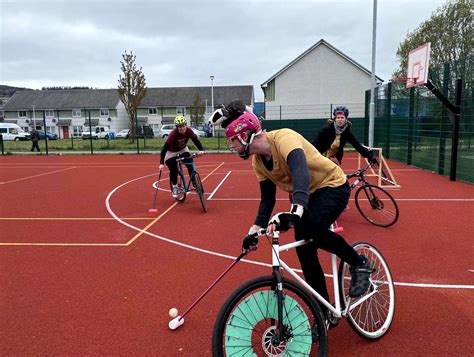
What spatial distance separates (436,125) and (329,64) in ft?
79.6

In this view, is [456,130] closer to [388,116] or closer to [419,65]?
[419,65]

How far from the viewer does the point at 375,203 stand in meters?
6.81

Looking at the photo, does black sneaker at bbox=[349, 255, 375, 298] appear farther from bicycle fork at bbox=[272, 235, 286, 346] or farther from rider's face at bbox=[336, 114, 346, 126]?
rider's face at bbox=[336, 114, 346, 126]

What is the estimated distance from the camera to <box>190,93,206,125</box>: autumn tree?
5156 cm

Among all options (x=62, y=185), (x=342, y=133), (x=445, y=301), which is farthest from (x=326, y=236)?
(x=62, y=185)

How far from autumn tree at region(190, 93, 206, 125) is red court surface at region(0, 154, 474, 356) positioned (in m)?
42.8

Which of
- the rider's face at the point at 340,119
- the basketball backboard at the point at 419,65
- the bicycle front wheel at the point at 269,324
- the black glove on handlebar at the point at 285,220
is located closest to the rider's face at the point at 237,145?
the black glove on handlebar at the point at 285,220

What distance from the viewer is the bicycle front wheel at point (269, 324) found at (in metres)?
2.57

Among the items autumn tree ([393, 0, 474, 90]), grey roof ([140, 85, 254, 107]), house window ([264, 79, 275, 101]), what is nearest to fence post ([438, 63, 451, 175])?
autumn tree ([393, 0, 474, 90])

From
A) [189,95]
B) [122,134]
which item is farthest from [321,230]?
[189,95]

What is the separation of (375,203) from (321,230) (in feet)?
13.8

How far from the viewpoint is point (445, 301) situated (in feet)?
12.9

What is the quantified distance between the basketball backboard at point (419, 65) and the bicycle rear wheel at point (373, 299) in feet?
30.7

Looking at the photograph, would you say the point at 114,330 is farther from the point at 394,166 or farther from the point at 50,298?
the point at 394,166
